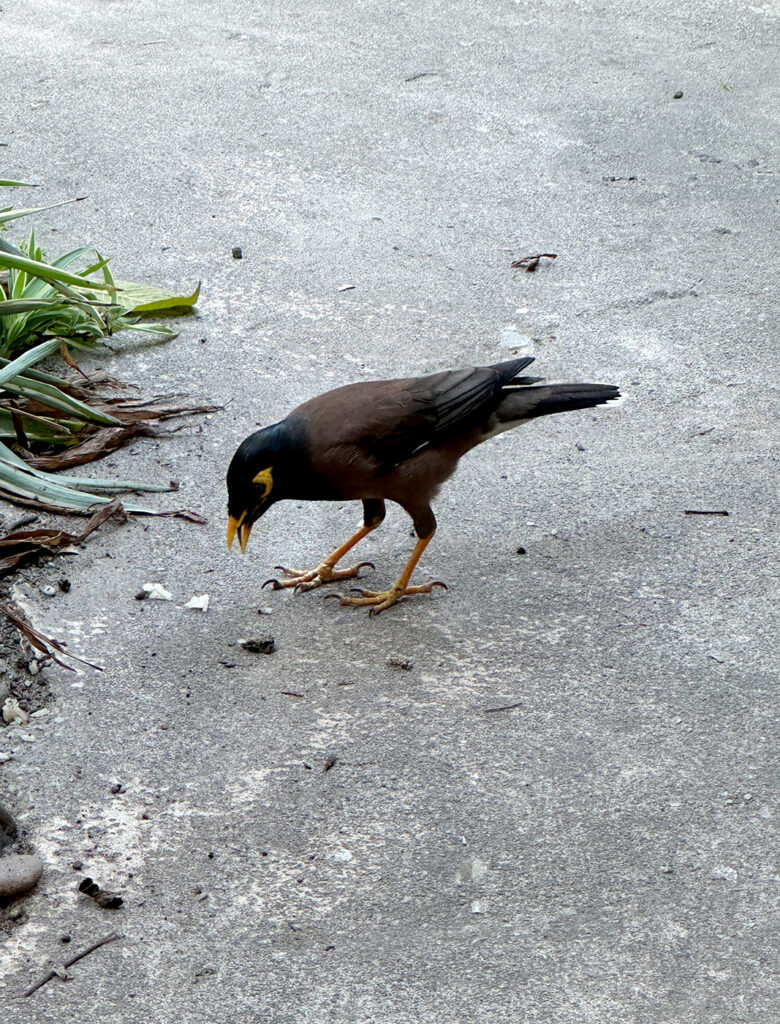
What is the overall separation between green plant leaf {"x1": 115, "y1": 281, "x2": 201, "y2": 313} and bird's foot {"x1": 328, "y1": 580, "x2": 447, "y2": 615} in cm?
197

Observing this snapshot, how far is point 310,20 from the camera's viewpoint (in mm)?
9148

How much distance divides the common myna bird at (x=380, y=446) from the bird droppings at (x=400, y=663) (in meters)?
0.31

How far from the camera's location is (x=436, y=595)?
4.38 metres

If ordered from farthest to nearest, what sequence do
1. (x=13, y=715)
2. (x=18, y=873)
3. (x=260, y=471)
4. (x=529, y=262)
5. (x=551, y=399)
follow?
(x=529, y=262), (x=551, y=399), (x=260, y=471), (x=13, y=715), (x=18, y=873)

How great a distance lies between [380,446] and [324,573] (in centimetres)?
56

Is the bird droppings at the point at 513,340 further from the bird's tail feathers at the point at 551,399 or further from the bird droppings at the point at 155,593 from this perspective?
the bird droppings at the point at 155,593

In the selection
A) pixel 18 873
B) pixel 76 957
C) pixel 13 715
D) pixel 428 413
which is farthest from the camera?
pixel 428 413

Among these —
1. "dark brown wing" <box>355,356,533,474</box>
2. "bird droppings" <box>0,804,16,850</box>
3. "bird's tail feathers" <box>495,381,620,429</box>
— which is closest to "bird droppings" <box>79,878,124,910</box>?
"bird droppings" <box>0,804,16,850</box>

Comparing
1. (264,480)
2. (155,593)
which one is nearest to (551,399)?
(264,480)

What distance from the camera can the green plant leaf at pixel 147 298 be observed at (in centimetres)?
573

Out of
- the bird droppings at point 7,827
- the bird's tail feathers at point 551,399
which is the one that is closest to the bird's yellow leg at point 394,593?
the bird's tail feathers at point 551,399

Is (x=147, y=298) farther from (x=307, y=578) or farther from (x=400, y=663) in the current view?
(x=400, y=663)

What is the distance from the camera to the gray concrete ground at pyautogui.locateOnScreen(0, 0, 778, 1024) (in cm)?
298

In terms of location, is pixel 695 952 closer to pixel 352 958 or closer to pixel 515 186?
pixel 352 958
